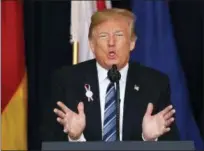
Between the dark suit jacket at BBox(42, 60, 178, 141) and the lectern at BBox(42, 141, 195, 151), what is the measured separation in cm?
55

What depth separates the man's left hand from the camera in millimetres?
1770

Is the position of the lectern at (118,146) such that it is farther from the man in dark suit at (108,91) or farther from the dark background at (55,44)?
the dark background at (55,44)

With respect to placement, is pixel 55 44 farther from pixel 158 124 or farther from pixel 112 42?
pixel 158 124

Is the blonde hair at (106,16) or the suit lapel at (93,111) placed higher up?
the blonde hair at (106,16)

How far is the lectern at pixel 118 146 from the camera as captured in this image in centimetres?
132

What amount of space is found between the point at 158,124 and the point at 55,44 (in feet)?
4.76

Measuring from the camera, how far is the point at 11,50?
2922 mm

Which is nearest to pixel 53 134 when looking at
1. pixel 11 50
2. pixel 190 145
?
pixel 190 145

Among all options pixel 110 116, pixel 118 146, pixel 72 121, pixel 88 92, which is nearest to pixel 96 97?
pixel 88 92

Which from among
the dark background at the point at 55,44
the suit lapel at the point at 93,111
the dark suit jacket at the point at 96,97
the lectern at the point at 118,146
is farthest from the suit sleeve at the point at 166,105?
the dark background at the point at 55,44

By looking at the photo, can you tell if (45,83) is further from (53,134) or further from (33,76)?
(53,134)

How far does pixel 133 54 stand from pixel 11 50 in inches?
29.8

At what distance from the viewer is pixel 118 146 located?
1336 millimetres

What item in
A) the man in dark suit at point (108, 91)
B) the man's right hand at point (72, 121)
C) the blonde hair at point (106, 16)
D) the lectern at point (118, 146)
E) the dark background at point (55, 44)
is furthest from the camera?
the dark background at point (55, 44)
